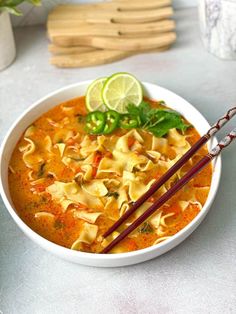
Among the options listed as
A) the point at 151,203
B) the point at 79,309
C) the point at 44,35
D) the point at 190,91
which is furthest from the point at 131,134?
the point at 44,35

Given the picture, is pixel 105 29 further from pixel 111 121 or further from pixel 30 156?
pixel 30 156

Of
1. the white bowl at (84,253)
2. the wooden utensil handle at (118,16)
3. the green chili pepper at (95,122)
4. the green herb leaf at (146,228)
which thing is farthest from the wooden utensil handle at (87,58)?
the green herb leaf at (146,228)

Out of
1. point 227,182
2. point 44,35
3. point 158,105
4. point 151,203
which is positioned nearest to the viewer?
point 151,203

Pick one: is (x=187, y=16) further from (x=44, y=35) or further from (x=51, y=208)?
(x=51, y=208)

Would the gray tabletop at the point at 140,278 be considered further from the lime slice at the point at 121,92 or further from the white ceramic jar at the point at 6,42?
the white ceramic jar at the point at 6,42

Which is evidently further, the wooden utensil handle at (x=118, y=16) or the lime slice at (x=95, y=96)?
the wooden utensil handle at (x=118, y=16)

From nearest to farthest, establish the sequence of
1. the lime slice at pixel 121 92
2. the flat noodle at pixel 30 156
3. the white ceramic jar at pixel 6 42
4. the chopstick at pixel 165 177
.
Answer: the chopstick at pixel 165 177 → the flat noodle at pixel 30 156 → the lime slice at pixel 121 92 → the white ceramic jar at pixel 6 42
